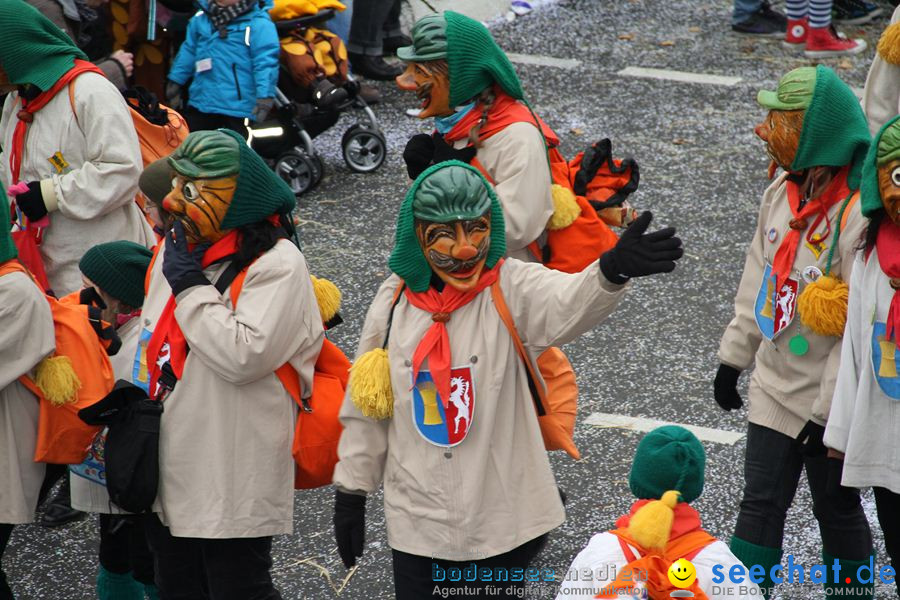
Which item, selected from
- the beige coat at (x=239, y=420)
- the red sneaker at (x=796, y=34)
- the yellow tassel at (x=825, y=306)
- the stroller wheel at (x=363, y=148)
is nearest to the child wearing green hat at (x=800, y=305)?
the yellow tassel at (x=825, y=306)

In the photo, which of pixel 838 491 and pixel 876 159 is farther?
pixel 838 491

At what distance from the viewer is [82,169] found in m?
4.98

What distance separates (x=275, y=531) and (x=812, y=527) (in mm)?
2264

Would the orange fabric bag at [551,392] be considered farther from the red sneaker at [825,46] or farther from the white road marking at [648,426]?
the red sneaker at [825,46]

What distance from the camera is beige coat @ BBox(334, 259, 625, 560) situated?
3.53m

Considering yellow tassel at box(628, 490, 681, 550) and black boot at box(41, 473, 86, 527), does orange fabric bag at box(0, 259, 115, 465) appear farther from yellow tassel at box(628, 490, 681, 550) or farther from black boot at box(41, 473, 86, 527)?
yellow tassel at box(628, 490, 681, 550)

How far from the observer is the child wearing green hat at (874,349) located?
3534 millimetres

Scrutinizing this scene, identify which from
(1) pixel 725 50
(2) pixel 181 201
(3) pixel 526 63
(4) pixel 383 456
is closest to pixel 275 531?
(4) pixel 383 456

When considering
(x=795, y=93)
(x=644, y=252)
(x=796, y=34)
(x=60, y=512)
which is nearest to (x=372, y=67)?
(x=796, y=34)

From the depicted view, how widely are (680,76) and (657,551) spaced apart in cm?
789

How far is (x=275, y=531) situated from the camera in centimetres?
379

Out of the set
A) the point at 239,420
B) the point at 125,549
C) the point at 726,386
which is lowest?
the point at 125,549

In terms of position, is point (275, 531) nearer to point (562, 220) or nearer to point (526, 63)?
point (562, 220)

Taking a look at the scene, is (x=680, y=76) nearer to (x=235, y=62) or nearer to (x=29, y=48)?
(x=235, y=62)
